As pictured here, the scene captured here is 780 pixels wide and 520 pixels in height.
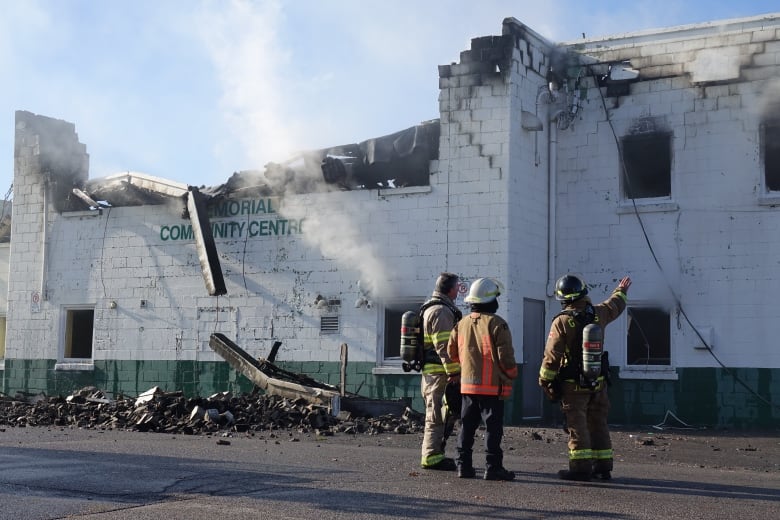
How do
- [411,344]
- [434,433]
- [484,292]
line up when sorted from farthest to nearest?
[411,344], [434,433], [484,292]

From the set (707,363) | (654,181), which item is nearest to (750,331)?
(707,363)

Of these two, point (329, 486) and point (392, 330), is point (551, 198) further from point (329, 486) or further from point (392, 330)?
point (329, 486)

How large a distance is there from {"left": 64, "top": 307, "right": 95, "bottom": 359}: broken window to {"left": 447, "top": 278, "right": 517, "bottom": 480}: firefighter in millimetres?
13825

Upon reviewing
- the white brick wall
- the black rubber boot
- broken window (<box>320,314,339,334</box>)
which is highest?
the white brick wall

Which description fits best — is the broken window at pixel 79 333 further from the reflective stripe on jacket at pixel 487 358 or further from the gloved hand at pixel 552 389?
the gloved hand at pixel 552 389

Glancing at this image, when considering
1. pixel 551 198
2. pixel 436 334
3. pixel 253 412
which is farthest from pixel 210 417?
pixel 551 198

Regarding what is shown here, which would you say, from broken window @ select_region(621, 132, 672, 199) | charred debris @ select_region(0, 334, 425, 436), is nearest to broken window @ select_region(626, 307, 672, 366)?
broken window @ select_region(621, 132, 672, 199)

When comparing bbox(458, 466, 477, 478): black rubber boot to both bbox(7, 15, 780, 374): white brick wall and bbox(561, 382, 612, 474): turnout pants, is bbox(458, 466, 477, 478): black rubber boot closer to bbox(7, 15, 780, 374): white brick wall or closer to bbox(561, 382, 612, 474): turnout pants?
bbox(561, 382, 612, 474): turnout pants

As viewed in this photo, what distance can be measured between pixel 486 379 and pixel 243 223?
11056 mm

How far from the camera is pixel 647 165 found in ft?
56.9

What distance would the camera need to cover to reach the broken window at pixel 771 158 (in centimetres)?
1633

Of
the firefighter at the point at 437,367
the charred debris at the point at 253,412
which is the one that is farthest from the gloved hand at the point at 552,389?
the charred debris at the point at 253,412

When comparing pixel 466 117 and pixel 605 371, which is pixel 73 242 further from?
pixel 605 371

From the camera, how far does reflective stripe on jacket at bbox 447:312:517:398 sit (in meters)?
8.92
